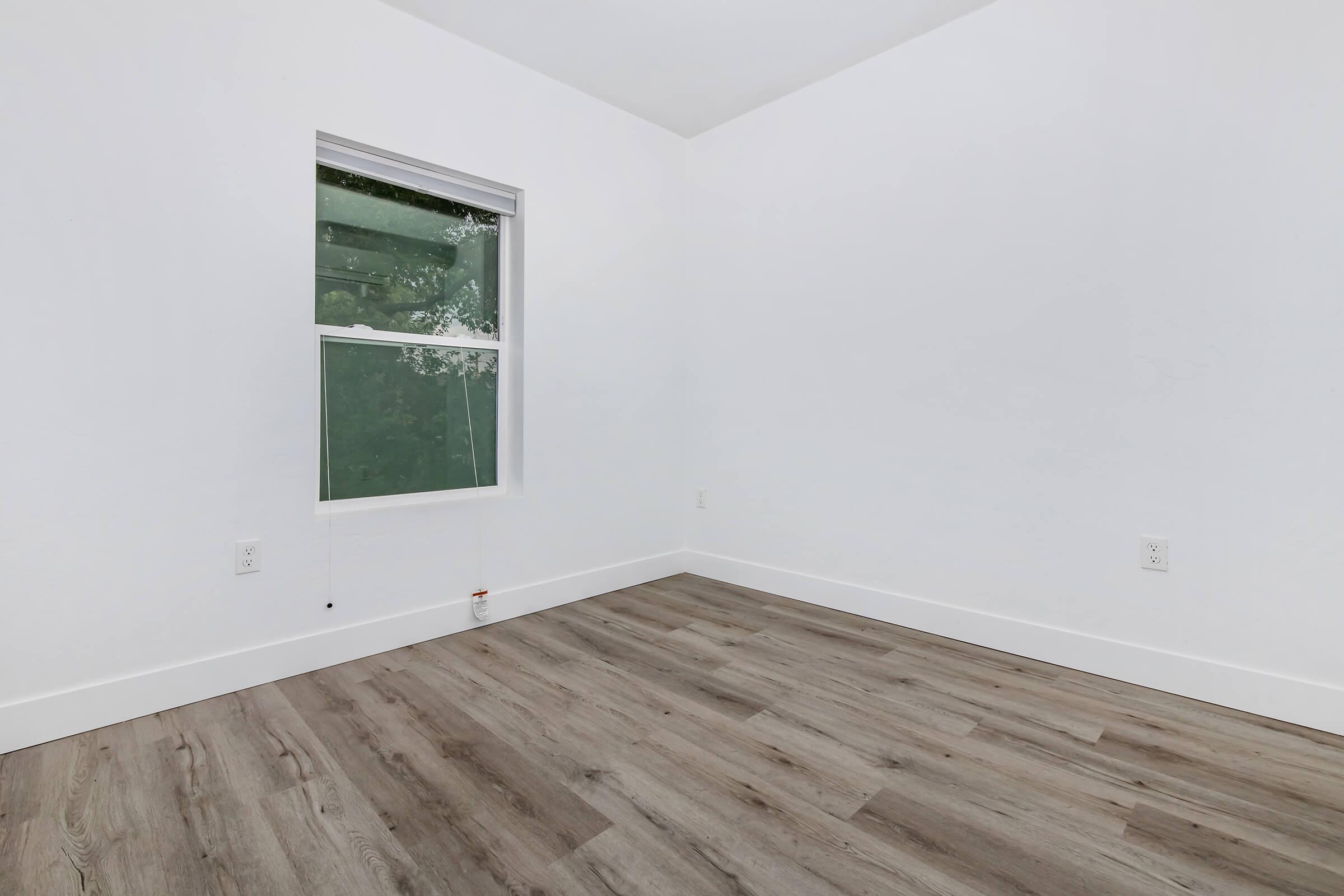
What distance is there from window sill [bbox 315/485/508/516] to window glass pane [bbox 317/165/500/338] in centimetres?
73

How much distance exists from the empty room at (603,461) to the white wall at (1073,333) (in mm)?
15

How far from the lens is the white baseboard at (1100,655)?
2.01 meters

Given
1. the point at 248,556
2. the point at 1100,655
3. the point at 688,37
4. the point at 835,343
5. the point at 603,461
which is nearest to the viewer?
the point at 248,556

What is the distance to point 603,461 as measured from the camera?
3.46m

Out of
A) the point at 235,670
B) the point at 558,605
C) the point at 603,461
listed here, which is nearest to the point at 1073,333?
the point at 603,461

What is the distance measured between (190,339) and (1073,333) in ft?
10.5

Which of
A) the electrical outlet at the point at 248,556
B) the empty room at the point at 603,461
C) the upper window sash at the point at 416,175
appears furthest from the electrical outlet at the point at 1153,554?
the electrical outlet at the point at 248,556

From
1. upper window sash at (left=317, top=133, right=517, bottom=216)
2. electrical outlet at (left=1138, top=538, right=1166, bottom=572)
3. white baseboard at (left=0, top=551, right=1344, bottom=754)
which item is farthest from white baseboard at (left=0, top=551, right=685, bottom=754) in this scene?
electrical outlet at (left=1138, top=538, right=1166, bottom=572)

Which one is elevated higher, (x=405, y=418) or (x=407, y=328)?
(x=407, y=328)

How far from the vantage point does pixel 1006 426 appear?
2.62m

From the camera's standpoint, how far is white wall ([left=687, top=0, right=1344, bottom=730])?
2.02m

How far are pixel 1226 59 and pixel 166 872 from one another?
3.75m

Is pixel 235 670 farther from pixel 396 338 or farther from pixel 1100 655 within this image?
pixel 1100 655

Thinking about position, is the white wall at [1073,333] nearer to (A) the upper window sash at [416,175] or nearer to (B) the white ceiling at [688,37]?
(B) the white ceiling at [688,37]
